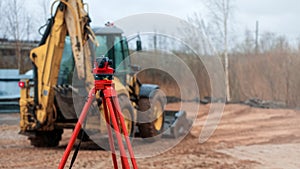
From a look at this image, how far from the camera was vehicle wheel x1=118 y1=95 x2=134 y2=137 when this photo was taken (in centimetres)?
864

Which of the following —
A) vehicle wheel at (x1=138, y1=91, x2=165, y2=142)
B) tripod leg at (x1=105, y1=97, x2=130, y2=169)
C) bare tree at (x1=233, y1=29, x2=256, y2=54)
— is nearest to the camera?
tripod leg at (x1=105, y1=97, x2=130, y2=169)

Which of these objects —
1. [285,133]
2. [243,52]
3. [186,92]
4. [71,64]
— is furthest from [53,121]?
[243,52]

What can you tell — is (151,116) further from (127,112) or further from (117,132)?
(117,132)

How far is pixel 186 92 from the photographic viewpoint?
7.25m

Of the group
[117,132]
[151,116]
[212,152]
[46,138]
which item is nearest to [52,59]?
[46,138]

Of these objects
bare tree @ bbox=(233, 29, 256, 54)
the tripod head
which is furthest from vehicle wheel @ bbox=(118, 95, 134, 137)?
bare tree @ bbox=(233, 29, 256, 54)

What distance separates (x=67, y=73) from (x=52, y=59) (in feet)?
1.97

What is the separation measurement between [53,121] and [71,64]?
1.19 m

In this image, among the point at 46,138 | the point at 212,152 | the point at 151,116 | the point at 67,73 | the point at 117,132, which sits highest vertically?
the point at 67,73

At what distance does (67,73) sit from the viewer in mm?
9305

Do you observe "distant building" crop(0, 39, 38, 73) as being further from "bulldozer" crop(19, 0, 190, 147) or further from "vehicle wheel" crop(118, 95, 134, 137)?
"vehicle wheel" crop(118, 95, 134, 137)

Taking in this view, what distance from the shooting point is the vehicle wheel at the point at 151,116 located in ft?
32.4

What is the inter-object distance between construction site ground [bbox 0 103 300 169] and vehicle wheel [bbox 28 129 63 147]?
0.18 meters

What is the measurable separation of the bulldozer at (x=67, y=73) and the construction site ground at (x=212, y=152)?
606 millimetres
